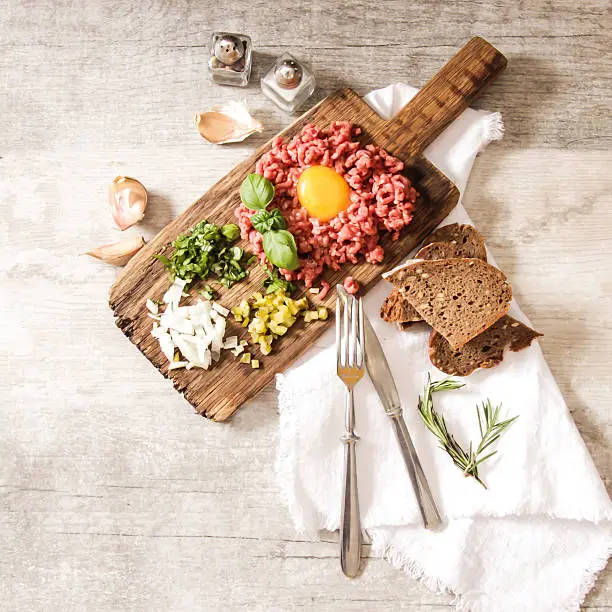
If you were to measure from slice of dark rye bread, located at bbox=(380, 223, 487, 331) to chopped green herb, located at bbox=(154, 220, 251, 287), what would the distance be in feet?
1.96

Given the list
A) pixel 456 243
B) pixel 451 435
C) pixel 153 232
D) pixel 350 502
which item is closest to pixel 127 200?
pixel 153 232

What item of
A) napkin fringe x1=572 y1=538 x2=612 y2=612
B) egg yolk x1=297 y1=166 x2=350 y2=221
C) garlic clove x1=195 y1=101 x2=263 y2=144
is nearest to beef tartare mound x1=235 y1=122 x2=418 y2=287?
egg yolk x1=297 y1=166 x2=350 y2=221

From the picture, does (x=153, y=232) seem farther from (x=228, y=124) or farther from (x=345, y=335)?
(x=345, y=335)

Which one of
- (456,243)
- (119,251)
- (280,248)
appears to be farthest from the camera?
(119,251)

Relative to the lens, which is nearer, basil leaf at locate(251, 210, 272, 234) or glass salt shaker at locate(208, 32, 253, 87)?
basil leaf at locate(251, 210, 272, 234)

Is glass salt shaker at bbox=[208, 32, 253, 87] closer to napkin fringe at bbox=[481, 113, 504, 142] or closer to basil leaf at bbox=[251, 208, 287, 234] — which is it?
basil leaf at bbox=[251, 208, 287, 234]

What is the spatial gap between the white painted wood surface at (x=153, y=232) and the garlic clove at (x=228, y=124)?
62mm

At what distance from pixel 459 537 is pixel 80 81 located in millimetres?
2485

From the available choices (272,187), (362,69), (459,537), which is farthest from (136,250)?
(459,537)

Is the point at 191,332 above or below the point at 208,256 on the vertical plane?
below

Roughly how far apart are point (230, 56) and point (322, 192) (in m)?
0.71

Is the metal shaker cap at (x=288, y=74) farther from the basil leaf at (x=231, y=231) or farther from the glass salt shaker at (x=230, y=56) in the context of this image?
the basil leaf at (x=231, y=231)

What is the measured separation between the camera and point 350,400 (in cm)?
252

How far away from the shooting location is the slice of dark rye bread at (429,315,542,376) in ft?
8.34
